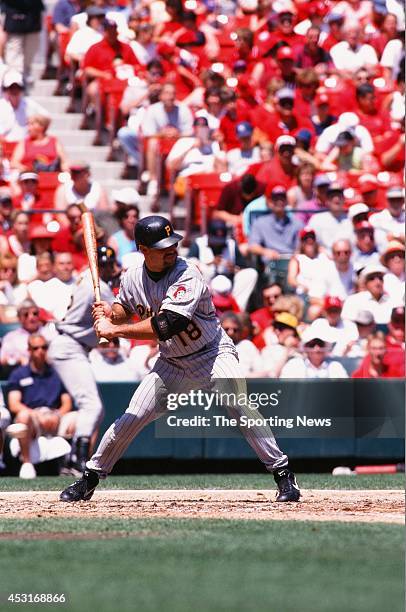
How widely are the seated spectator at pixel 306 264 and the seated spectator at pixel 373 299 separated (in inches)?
15.4

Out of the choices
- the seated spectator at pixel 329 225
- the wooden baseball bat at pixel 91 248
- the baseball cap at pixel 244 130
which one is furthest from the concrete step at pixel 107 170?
the wooden baseball bat at pixel 91 248

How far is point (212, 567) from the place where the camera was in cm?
575

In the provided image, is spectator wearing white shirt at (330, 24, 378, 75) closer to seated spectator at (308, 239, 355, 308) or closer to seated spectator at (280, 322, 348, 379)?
seated spectator at (308, 239, 355, 308)

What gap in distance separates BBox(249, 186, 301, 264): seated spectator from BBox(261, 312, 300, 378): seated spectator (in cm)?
114

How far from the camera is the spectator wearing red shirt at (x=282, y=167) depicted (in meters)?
14.2

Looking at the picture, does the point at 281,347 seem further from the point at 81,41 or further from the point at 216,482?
the point at 81,41

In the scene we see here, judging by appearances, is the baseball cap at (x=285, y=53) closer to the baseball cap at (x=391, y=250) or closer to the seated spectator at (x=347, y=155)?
the seated spectator at (x=347, y=155)

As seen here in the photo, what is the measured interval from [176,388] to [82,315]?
2894mm

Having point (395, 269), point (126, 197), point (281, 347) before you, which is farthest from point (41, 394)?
point (395, 269)

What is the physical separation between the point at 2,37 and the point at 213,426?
20.9 feet

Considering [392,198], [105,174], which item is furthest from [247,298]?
[105,174]

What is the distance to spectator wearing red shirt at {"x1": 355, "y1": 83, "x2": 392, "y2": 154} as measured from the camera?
15906mm

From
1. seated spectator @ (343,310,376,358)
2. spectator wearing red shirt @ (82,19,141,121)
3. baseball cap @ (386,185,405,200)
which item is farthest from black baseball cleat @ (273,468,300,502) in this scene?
spectator wearing red shirt @ (82,19,141,121)

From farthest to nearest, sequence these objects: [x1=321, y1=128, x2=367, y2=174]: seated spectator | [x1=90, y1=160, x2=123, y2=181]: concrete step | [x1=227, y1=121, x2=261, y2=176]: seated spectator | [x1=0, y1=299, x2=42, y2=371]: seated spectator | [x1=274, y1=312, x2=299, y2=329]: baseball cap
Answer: [x1=90, y1=160, x2=123, y2=181]: concrete step, [x1=321, y1=128, x2=367, y2=174]: seated spectator, [x1=227, y1=121, x2=261, y2=176]: seated spectator, [x1=274, y1=312, x2=299, y2=329]: baseball cap, [x1=0, y1=299, x2=42, y2=371]: seated spectator
